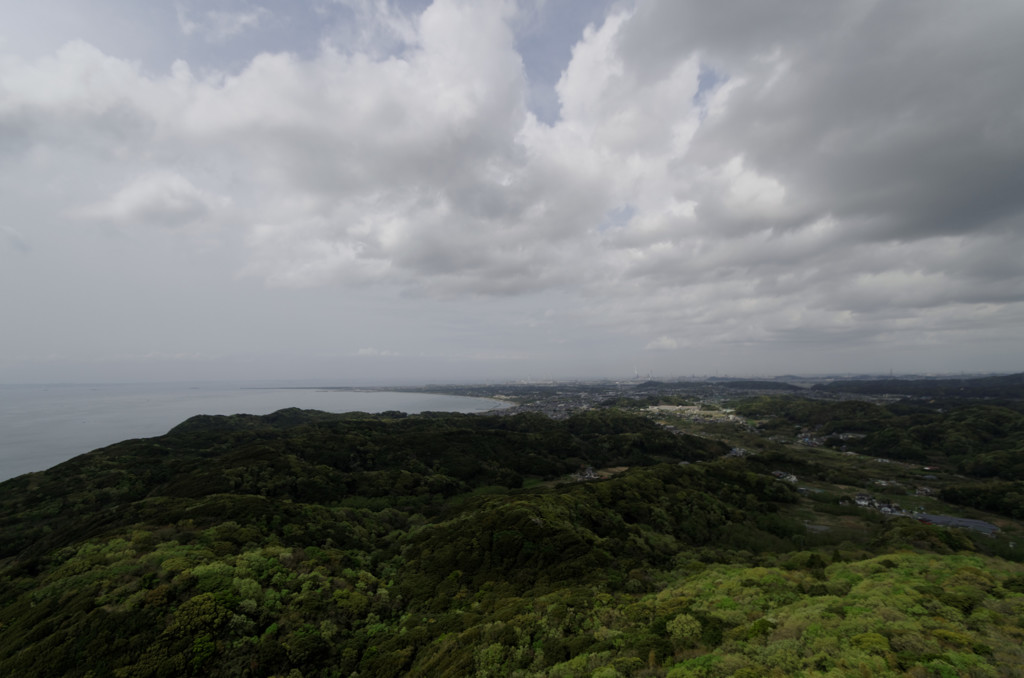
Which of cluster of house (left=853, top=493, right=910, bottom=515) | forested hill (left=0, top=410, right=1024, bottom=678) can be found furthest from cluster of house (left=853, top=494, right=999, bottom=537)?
forested hill (left=0, top=410, right=1024, bottom=678)

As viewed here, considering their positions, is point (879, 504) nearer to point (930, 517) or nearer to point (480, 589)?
point (930, 517)

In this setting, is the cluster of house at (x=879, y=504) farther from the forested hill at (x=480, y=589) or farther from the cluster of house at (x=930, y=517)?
the forested hill at (x=480, y=589)

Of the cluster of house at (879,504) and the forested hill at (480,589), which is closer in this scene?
the forested hill at (480,589)

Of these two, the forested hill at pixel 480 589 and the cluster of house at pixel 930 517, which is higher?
the forested hill at pixel 480 589

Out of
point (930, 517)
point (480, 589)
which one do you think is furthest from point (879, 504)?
point (480, 589)

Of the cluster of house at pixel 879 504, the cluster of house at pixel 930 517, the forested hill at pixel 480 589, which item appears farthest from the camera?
the cluster of house at pixel 879 504

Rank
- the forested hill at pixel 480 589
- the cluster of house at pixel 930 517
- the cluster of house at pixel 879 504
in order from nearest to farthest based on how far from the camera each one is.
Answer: the forested hill at pixel 480 589 < the cluster of house at pixel 930 517 < the cluster of house at pixel 879 504

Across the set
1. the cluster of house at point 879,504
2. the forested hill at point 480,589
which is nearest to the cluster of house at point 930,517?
the cluster of house at point 879,504

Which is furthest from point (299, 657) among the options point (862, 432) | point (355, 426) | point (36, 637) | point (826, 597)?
point (862, 432)
